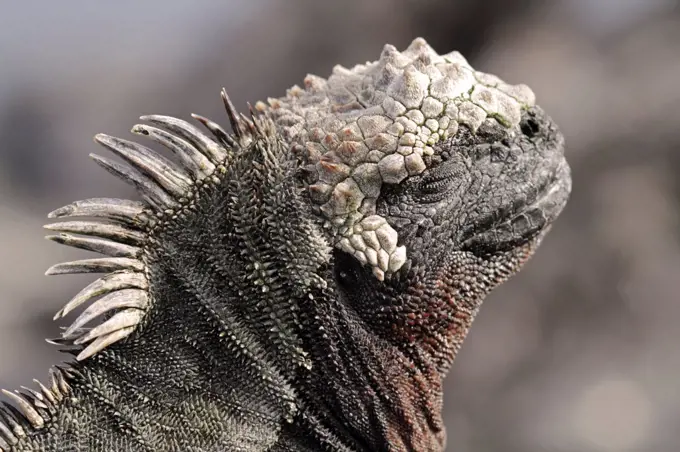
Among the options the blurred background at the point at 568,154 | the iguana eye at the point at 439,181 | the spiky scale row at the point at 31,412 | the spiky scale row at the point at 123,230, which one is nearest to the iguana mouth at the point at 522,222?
the iguana eye at the point at 439,181

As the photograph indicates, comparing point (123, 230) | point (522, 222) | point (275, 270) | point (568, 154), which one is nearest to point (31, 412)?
point (123, 230)

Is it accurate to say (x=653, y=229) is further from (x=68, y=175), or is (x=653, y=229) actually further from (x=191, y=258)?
(x=68, y=175)

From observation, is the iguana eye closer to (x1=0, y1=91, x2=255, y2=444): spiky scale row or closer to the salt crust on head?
the salt crust on head

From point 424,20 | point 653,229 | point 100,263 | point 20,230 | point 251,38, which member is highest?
point 424,20

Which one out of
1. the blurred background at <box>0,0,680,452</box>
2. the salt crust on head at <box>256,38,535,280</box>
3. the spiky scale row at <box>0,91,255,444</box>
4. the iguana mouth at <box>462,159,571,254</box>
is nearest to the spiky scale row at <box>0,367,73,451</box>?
the spiky scale row at <box>0,91,255,444</box>

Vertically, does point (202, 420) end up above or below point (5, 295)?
below

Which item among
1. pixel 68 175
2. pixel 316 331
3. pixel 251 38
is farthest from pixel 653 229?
pixel 68 175
